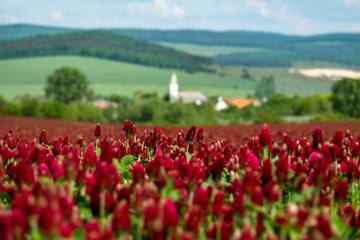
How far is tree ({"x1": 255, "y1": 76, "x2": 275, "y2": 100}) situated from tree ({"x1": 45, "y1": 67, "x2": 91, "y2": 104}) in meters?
55.1

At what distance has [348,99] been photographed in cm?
10525

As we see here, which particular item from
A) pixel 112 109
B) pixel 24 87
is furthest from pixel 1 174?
pixel 24 87

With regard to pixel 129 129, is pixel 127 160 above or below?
below

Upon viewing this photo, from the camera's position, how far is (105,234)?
313 centimetres

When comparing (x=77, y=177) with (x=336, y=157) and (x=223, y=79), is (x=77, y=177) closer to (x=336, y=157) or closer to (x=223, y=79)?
(x=336, y=157)

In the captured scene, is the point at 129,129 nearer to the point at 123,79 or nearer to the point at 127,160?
the point at 127,160

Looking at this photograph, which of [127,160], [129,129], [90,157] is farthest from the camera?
[129,129]

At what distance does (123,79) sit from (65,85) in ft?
117

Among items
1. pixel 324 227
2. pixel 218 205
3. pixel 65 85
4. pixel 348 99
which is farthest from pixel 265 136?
pixel 65 85

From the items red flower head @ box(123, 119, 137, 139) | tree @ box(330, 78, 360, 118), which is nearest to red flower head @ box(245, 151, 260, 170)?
red flower head @ box(123, 119, 137, 139)

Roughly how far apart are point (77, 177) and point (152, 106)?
8347 centimetres

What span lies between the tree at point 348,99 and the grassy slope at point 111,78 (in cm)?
5857

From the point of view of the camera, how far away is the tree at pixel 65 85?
5384 inches

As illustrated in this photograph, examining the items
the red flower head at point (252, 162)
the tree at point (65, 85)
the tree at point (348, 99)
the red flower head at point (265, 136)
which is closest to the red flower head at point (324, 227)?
the red flower head at point (252, 162)
